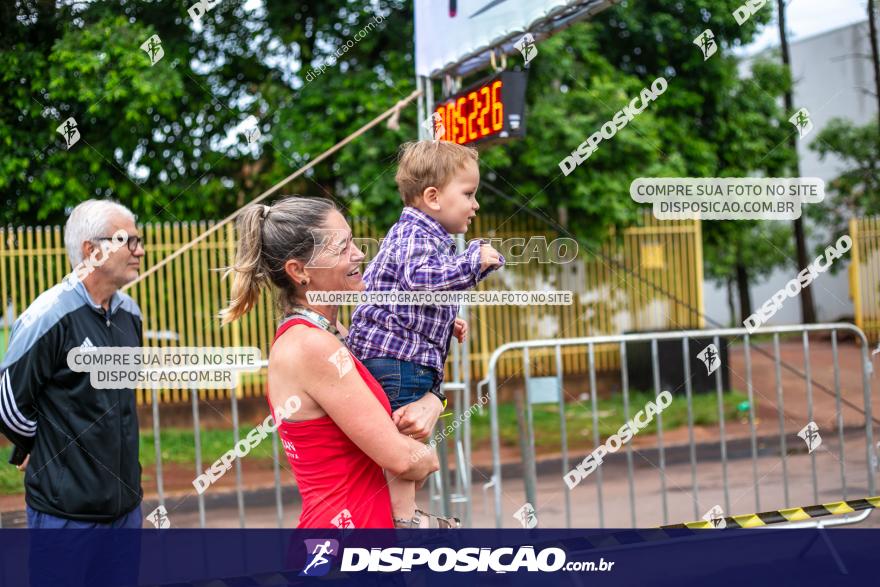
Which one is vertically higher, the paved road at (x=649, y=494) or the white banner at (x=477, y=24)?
the white banner at (x=477, y=24)

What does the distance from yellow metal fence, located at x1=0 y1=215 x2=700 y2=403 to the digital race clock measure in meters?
4.93

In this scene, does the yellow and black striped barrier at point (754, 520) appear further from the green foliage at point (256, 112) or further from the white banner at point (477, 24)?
the green foliage at point (256, 112)

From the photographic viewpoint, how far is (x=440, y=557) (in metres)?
2.51

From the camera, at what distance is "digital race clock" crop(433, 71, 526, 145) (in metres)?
4.06

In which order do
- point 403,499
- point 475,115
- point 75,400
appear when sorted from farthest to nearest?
1. point 475,115
2. point 75,400
3. point 403,499

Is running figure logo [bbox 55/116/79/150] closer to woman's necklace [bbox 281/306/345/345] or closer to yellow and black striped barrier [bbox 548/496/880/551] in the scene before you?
yellow and black striped barrier [bbox 548/496/880/551]

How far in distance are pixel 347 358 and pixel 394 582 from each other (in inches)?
23.0

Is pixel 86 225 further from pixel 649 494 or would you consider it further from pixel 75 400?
pixel 649 494

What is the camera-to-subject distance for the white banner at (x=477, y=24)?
3945 mm

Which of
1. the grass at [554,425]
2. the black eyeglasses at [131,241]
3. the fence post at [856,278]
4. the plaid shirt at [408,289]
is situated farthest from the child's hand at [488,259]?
the fence post at [856,278]

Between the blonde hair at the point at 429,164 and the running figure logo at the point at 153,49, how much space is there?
7.12 metres

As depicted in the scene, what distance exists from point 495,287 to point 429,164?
909 centimetres

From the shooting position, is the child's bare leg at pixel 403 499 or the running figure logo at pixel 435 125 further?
the running figure logo at pixel 435 125

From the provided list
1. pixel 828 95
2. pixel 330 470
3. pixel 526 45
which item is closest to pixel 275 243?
pixel 330 470
